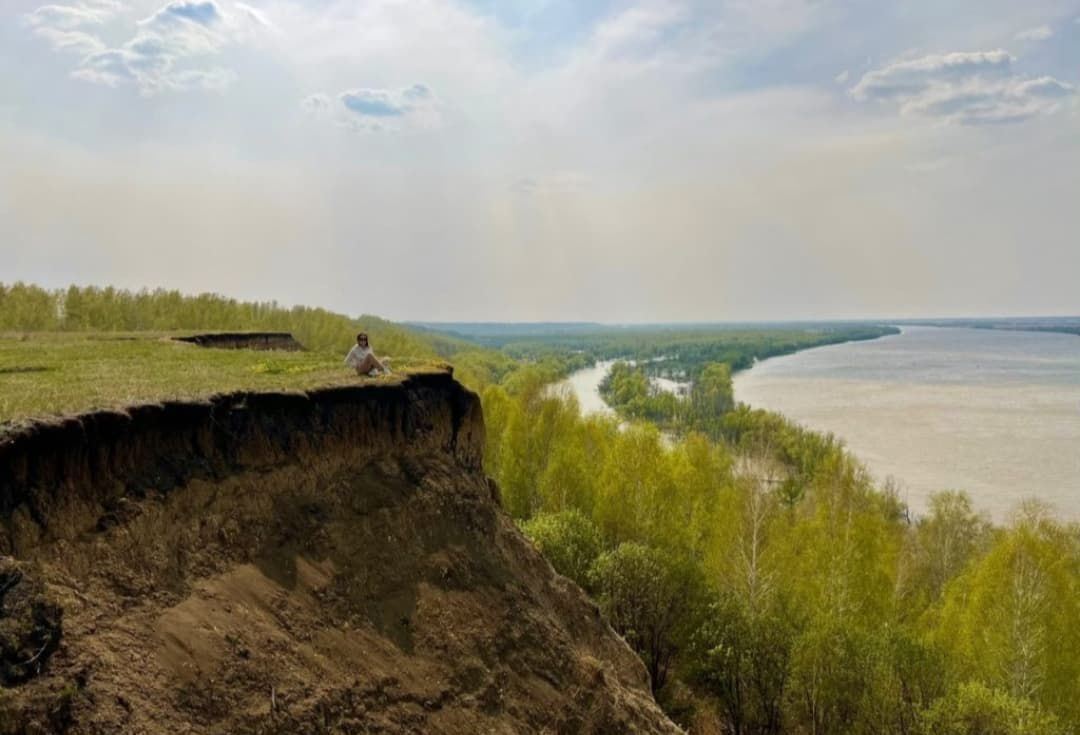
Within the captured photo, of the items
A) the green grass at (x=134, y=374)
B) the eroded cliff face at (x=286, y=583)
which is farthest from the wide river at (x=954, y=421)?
the green grass at (x=134, y=374)

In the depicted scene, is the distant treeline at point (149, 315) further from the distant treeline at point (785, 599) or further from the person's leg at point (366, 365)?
the person's leg at point (366, 365)

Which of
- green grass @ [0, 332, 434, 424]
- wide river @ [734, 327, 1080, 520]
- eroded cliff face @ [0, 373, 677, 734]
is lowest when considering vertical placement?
wide river @ [734, 327, 1080, 520]

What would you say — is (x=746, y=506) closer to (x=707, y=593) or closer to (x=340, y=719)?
(x=707, y=593)

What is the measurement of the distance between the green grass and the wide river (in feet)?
171

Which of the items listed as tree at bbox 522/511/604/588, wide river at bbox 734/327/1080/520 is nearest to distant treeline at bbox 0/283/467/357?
tree at bbox 522/511/604/588

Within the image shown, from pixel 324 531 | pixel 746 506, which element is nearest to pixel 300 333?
pixel 746 506

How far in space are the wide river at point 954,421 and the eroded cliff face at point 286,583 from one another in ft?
161

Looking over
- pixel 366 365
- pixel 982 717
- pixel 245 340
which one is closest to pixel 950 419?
pixel 982 717

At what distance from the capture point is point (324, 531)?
39.5ft

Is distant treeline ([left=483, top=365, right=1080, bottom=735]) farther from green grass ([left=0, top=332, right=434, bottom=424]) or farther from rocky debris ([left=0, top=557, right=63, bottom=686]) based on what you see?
rocky debris ([left=0, top=557, right=63, bottom=686])

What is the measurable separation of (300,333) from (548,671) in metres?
61.5

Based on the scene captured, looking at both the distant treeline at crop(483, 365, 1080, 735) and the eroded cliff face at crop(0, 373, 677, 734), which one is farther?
the distant treeline at crop(483, 365, 1080, 735)

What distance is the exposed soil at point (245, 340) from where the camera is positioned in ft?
95.7

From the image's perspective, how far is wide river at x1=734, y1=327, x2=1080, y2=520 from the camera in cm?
6025
